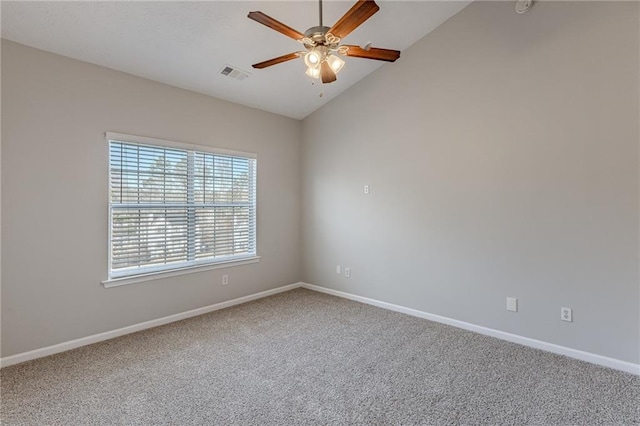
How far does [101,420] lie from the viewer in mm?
1954

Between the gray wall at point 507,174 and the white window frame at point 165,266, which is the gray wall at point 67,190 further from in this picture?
the gray wall at point 507,174

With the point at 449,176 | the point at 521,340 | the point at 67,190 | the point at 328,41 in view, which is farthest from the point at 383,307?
Answer: the point at 67,190

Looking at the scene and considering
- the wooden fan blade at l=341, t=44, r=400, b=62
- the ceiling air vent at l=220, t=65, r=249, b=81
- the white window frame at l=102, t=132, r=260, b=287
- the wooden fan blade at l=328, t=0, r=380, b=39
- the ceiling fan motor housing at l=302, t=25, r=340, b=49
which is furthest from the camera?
the ceiling air vent at l=220, t=65, r=249, b=81

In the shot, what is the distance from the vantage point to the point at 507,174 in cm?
311

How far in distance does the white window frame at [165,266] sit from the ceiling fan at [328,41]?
1600 millimetres

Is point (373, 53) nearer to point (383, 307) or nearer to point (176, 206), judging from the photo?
point (176, 206)

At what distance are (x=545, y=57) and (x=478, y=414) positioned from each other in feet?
10.0

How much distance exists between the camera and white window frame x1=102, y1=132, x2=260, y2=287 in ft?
10.3

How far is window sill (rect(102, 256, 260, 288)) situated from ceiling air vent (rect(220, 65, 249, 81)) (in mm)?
2312

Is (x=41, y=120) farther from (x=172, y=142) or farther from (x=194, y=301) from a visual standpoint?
(x=194, y=301)

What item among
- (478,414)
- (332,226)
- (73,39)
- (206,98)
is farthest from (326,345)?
(73,39)

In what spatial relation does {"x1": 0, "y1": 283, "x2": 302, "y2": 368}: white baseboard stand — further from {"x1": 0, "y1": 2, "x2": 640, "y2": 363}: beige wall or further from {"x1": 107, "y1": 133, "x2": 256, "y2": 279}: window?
{"x1": 107, "y1": 133, "x2": 256, "y2": 279}: window

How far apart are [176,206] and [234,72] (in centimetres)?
168

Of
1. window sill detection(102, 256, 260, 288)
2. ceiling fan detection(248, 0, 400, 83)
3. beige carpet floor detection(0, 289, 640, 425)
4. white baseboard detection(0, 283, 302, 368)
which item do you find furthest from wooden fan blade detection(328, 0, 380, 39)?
white baseboard detection(0, 283, 302, 368)
